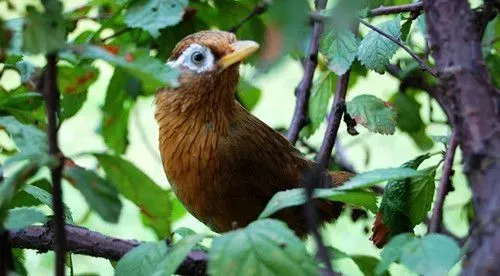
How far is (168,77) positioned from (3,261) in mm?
366

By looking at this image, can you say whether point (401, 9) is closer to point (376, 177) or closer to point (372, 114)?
point (372, 114)

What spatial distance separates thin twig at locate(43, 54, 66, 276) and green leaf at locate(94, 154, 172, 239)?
196 mm

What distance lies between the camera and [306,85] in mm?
2941

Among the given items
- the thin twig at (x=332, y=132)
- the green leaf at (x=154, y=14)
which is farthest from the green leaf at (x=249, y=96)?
the green leaf at (x=154, y=14)

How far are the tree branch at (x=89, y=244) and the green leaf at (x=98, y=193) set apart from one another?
42 cm

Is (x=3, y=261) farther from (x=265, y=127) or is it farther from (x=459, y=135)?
(x=265, y=127)

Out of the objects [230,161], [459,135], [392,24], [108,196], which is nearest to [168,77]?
[108,196]

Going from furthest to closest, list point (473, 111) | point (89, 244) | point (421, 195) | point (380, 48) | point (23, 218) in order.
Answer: point (380, 48) → point (421, 195) → point (89, 244) → point (23, 218) → point (473, 111)

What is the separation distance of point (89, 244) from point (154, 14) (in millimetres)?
670

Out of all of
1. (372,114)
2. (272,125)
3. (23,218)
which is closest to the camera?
(23,218)

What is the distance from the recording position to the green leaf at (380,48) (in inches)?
86.7

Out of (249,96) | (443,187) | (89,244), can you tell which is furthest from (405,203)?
(249,96)

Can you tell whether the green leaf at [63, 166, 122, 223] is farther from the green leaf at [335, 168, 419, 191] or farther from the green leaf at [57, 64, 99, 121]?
the green leaf at [57, 64, 99, 121]

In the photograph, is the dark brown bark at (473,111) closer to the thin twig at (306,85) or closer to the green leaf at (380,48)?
the green leaf at (380,48)
